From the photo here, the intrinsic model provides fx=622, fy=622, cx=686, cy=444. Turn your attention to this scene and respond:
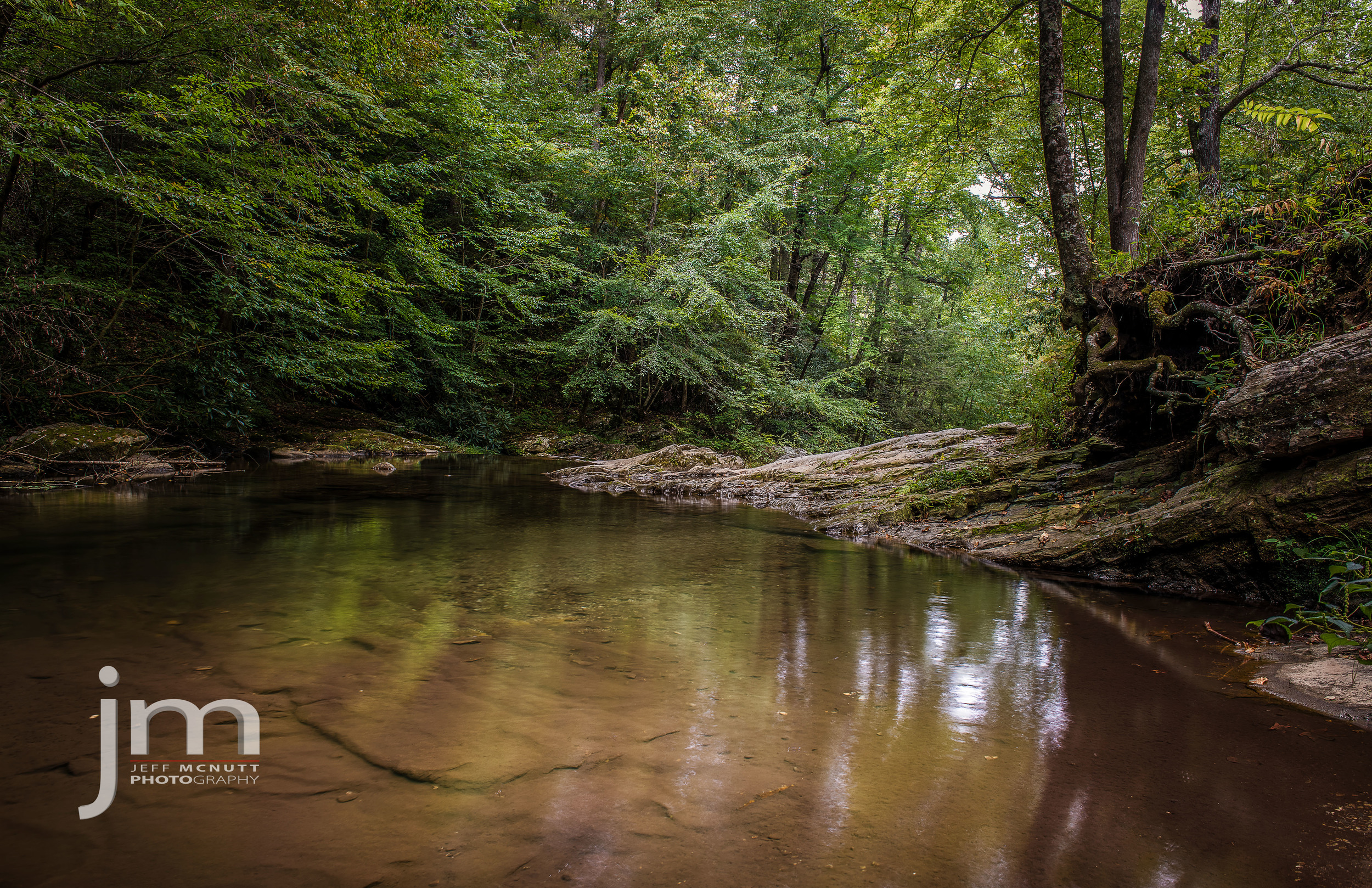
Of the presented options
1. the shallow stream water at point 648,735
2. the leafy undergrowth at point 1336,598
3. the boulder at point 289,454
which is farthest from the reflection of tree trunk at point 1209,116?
the boulder at point 289,454

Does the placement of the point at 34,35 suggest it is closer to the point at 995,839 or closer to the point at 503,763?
the point at 503,763

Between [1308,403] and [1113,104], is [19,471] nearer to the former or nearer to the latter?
[1308,403]

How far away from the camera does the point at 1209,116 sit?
9.59m

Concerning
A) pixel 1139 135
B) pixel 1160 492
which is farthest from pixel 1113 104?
pixel 1160 492

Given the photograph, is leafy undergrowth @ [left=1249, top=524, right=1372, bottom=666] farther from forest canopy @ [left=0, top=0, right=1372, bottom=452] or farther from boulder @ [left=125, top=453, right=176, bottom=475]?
boulder @ [left=125, top=453, right=176, bottom=475]

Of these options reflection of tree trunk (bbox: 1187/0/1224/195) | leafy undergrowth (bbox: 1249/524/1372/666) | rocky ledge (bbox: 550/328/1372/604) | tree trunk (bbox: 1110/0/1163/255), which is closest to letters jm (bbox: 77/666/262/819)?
leafy undergrowth (bbox: 1249/524/1372/666)

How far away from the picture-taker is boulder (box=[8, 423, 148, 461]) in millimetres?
Answer: 7996

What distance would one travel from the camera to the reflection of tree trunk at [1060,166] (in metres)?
7.17

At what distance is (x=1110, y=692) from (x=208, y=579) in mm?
5003

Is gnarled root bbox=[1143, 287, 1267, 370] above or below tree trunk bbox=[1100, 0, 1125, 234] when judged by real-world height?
below

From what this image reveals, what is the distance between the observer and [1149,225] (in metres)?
6.93

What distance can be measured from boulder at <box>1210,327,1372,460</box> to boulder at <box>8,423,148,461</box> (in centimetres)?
Answer: 1229

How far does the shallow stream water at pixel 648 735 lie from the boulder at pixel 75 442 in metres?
4.92

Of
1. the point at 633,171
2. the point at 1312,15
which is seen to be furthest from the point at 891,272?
the point at 1312,15
